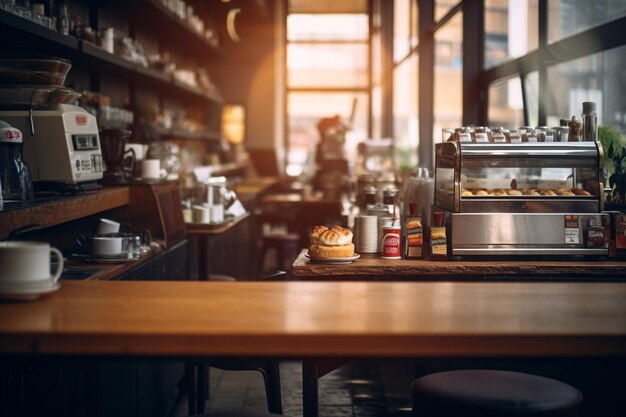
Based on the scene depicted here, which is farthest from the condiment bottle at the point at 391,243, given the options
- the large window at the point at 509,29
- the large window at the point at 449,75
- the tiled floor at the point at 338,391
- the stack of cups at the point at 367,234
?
the large window at the point at 449,75

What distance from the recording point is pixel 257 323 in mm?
1578

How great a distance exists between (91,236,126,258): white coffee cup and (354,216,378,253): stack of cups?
1.03 metres

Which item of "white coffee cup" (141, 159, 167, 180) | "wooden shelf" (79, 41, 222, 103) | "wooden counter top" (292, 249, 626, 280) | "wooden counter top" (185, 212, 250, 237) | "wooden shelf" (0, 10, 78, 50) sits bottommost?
"wooden counter top" (292, 249, 626, 280)

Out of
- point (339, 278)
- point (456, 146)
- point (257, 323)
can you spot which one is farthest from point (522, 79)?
point (257, 323)

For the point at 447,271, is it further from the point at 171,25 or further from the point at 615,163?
the point at 171,25

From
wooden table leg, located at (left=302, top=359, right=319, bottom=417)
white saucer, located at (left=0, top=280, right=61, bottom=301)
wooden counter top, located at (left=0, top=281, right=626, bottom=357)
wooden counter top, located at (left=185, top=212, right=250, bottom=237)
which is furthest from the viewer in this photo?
wooden counter top, located at (left=185, top=212, right=250, bottom=237)

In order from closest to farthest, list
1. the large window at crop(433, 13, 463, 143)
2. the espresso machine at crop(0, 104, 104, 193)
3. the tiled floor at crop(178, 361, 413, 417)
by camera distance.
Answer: the espresso machine at crop(0, 104, 104, 193)
the tiled floor at crop(178, 361, 413, 417)
the large window at crop(433, 13, 463, 143)

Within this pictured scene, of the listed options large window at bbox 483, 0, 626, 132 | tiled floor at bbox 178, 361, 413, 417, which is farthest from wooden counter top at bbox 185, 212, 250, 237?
large window at bbox 483, 0, 626, 132

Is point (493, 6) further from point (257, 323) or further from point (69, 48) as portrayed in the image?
point (257, 323)

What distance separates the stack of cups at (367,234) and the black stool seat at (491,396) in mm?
1256

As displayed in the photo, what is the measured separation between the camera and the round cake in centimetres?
320

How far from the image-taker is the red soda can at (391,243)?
3.31 metres

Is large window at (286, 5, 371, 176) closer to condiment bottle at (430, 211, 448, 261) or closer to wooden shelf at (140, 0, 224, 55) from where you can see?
wooden shelf at (140, 0, 224, 55)

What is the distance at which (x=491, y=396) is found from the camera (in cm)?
203
